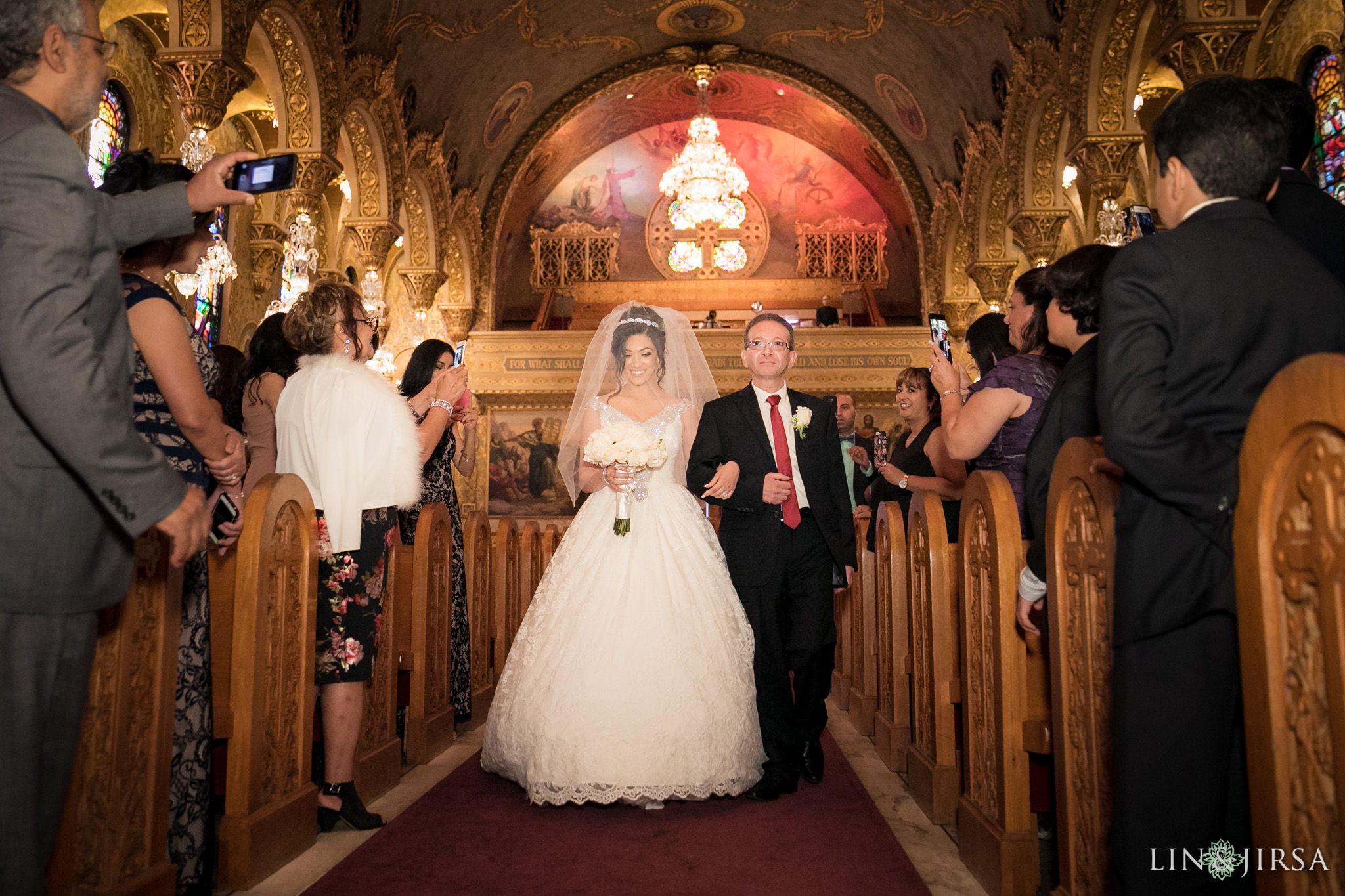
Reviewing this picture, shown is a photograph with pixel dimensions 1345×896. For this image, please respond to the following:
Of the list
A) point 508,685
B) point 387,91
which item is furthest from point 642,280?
point 508,685

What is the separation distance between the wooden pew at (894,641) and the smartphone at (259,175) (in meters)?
3.03

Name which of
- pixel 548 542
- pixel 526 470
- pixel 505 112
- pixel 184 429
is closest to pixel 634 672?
pixel 184 429

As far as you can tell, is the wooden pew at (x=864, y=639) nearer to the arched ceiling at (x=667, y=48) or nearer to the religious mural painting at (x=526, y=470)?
the arched ceiling at (x=667, y=48)

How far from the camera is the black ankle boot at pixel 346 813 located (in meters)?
3.18

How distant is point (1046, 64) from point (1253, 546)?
462 inches

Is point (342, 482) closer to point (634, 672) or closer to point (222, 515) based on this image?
point (222, 515)

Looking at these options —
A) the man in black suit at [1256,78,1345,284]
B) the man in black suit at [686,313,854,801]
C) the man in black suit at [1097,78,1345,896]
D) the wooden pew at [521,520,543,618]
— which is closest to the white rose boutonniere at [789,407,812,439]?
the man in black suit at [686,313,854,801]

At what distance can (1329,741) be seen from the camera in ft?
4.28

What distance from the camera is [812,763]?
12.6ft

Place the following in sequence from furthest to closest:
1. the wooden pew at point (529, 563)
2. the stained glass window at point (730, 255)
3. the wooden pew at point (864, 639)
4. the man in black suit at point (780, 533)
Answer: the stained glass window at point (730, 255), the wooden pew at point (529, 563), the wooden pew at point (864, 639), the man in black suit at point (780, 533)

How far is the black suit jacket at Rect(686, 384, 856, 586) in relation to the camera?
12.0ft

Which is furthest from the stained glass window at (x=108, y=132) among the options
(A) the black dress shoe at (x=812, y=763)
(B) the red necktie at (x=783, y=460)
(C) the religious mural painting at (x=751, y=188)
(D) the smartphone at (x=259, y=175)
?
(A) the black dress shoe at (x=812, y=763)

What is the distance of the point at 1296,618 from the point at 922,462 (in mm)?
3673

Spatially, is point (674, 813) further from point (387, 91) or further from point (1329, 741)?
point (387, 91)
